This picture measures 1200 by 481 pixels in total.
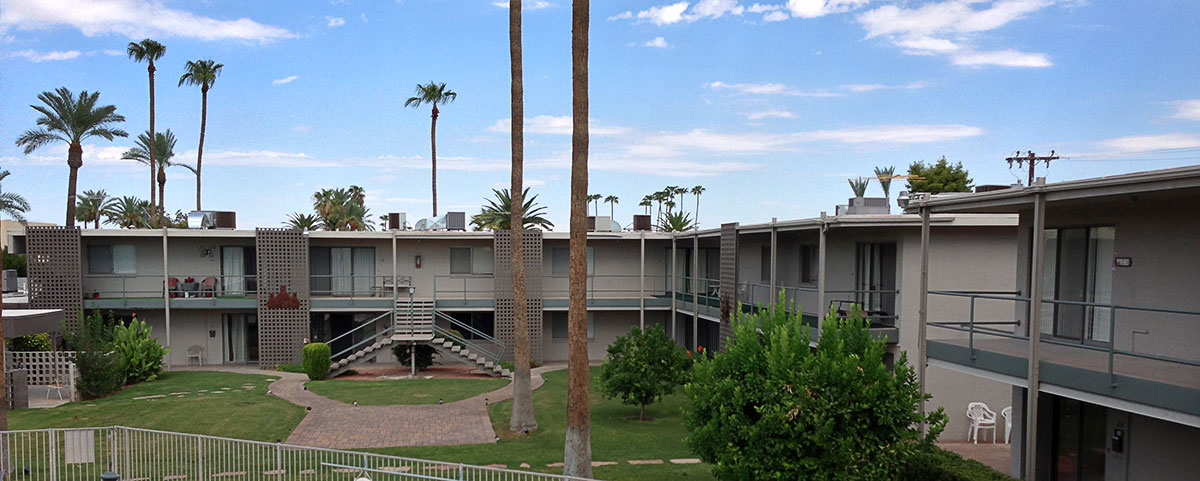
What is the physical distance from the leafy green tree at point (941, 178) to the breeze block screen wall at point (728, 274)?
35299 mm

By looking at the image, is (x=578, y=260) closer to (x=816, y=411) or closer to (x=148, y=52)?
(x=816, y=411)

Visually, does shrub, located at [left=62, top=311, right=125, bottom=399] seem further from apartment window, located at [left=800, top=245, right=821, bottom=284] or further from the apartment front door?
the apartment front door

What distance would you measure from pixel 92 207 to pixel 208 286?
144 ft

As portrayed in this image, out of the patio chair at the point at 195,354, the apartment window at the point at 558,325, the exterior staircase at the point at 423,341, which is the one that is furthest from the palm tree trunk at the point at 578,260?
the patio chair at the point at 195,354

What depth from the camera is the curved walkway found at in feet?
54.1

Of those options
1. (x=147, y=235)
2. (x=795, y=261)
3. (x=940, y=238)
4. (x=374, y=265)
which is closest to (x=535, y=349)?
(x=374, y=265)

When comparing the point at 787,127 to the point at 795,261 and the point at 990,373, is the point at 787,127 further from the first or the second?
the point at 990,373

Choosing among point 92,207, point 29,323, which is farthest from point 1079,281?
point 92,207

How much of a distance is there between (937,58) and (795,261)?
11.3m

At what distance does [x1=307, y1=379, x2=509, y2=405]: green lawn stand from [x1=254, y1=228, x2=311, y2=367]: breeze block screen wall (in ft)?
13.8

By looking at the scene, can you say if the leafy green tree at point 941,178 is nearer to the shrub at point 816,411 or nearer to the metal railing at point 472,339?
the metal railing at point 472,339

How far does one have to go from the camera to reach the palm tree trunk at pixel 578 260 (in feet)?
43.0

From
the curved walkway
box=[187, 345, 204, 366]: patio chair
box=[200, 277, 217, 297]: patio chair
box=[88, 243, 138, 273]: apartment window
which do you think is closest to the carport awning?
the curved walkway

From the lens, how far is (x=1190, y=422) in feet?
26.2
